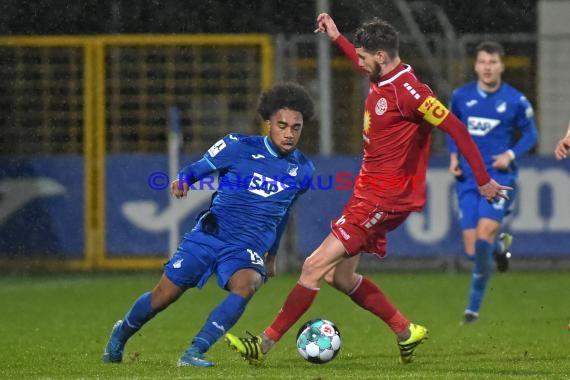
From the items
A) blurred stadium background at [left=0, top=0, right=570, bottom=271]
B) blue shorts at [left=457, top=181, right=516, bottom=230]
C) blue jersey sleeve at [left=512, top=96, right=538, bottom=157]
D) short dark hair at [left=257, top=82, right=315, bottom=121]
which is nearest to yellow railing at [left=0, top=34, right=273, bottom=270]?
blurred stadium background at [left=0, top=0, right=570, bottom=271]

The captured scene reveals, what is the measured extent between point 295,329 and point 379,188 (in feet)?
8.73

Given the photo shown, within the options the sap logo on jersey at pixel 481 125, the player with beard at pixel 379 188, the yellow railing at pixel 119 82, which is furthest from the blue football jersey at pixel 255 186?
the yellow railing at pixel 119 82

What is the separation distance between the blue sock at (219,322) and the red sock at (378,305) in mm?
915

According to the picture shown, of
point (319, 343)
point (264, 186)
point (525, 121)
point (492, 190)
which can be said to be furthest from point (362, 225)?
point (525, 121)

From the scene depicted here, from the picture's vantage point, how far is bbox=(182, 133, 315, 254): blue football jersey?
827 cm

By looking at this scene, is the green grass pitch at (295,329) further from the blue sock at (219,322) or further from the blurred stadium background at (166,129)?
the blurred stadium background at (166,129)

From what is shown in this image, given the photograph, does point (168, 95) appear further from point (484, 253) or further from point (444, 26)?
point (484, 253)

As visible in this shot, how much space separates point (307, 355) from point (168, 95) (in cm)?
1019

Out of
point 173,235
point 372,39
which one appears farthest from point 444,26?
Answer: point 372,39

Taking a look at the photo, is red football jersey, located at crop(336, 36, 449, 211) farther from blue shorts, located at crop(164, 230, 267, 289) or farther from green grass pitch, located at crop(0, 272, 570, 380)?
green grass pitch, located at crop(0, 272, 570, 380)

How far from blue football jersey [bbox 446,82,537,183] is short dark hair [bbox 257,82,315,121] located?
334 centimetres

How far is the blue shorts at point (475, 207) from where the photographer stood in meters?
11.2

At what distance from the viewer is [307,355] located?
8047mm

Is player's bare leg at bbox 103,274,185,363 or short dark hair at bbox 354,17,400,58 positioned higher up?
short dark hair at bbox 354,17,400,58
